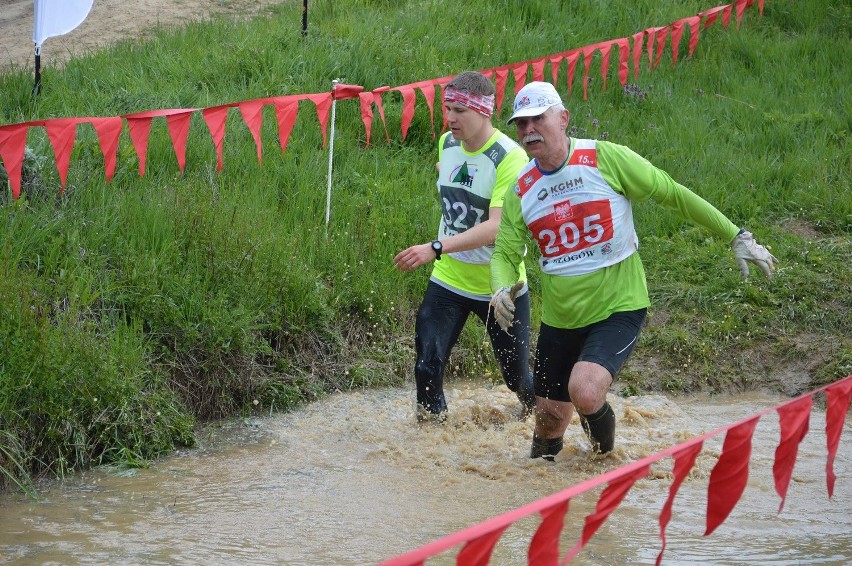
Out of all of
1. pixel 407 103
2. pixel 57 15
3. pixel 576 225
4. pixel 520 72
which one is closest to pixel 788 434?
pixel 576 225

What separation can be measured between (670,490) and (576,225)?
2154 mm

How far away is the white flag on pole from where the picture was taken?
28.9 ft

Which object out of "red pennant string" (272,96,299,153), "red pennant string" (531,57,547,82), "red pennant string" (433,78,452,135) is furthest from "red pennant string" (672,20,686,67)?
"red pennant string" (272,96,299,153)

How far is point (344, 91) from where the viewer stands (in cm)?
909

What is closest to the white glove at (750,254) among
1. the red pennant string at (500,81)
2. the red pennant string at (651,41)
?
the red pennant string at (500,81)

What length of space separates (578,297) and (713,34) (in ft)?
32.0

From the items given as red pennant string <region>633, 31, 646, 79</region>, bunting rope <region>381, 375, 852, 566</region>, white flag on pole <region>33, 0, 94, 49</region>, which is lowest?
bunting rope <region>381, 375, 852, 566</region>

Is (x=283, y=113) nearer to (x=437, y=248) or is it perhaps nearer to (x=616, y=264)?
(x=437, y=248)

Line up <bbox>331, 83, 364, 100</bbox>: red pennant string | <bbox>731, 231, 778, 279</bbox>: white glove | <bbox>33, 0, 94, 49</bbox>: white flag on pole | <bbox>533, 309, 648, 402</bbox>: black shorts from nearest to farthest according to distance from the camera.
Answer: <bbox>731, 231, 778, 279</bbox>: white glove < <bbox>533, 309, 648, 402</bbox>: black shorts < <bbox>33, 0, 94, 49</bbox>: white flag on pole < <bbox>331, 83, 364, 100</bbox>: red pennant string

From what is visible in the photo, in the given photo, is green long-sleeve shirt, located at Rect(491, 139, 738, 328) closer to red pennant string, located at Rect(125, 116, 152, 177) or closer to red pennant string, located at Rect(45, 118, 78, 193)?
red pennant string, located at Rect(125, 116, 152, 177)

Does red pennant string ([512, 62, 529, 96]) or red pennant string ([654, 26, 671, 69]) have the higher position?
red pennant string ([654, 26, 671, 69])

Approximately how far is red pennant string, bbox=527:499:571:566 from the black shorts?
2.42 meters

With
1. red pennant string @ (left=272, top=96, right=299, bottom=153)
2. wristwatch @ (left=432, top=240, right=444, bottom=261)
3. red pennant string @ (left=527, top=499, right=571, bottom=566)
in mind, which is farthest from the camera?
red pennant string @ (left=272, top=96, right=299, bottom=153)

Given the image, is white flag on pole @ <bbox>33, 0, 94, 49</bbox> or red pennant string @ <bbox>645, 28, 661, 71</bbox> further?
red pennant string @ <bbox>645, 28, 661, 71</bbox>
